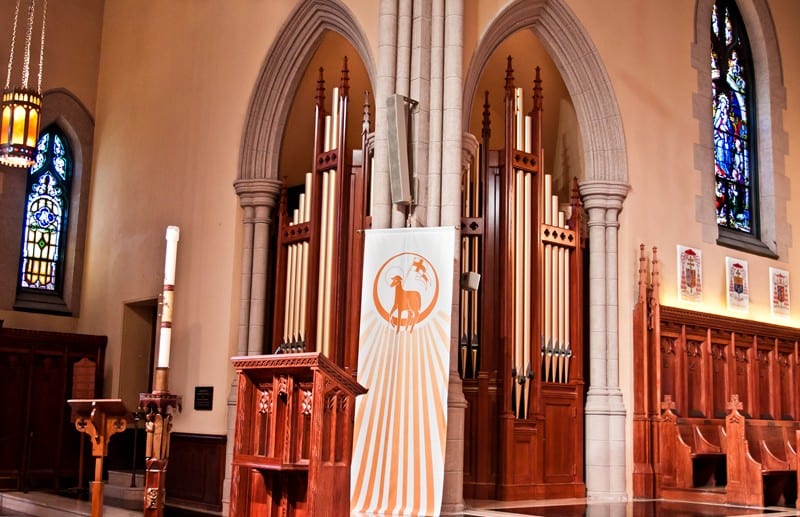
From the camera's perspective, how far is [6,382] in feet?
38.7

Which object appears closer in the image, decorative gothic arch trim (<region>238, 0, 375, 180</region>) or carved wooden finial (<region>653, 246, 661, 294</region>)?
carved wooden finial (<region>653, 246, 661, 294</region>)

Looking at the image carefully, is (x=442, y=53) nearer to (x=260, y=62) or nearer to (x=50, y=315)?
(x=260, y=62)

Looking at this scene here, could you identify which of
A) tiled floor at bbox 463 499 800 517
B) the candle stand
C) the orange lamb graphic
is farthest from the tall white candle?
tiled floor at bbox 463 499 800 517

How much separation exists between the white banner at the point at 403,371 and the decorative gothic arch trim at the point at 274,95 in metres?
3.10

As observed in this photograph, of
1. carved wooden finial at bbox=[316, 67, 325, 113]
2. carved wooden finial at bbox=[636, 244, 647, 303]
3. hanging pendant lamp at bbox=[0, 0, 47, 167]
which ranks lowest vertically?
carved wooden finial at bbox=[636, 244, 647, 303]

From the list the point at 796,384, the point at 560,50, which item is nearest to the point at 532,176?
the point at 560,50

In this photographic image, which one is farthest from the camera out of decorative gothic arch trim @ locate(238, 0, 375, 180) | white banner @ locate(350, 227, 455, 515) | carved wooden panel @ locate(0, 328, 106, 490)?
carved wooden panel @ locate(0, 328, 106, 490)

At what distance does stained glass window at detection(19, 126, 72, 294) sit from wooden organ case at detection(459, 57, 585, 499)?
6.34 meters

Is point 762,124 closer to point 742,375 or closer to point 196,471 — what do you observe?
point 742,375

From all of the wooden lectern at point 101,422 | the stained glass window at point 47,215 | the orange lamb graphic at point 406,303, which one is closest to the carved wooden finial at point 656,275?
the orange lamb graphic at point 406,303

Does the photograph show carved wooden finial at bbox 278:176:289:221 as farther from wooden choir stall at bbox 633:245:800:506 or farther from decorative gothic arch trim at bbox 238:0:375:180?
wooden choir stall at bbox 633:245:800:506

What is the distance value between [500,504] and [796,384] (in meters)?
5.17

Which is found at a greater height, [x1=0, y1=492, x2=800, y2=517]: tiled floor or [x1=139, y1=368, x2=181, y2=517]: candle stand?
[x1=139, y1=368, x2=181, y2=517]: candle stand

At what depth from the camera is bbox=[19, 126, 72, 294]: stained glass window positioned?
13.3m
